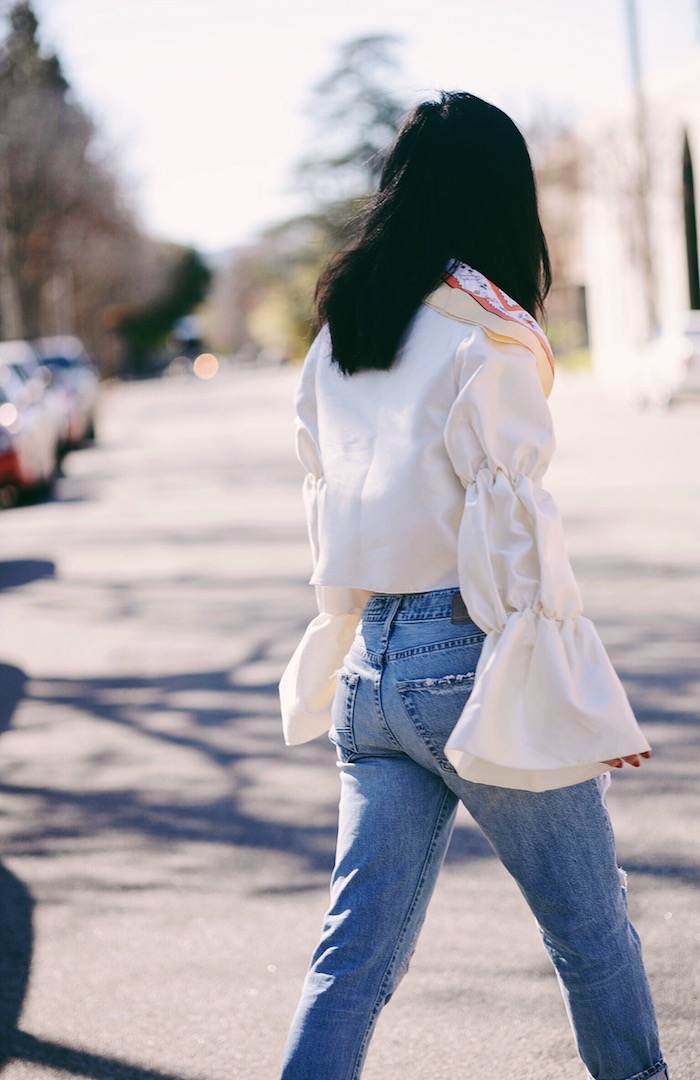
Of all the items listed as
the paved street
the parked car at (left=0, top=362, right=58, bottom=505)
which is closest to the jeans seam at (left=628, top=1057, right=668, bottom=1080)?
the paved street

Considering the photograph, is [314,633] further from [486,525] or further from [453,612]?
[486,525]

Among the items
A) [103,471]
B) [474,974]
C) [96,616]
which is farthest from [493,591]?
[103,471]

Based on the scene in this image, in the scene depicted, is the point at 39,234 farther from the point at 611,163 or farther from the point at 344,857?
the point at 344,857

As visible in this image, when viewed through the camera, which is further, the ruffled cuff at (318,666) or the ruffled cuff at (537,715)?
the ruffled cuff at (318,666)

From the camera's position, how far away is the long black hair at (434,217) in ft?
7.50

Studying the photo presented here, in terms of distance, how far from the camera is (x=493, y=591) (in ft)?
6.96

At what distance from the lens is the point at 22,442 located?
1585cm

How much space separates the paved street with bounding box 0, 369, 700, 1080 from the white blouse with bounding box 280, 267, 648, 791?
4.13 feet

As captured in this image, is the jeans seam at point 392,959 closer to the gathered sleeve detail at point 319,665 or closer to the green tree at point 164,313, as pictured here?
the gathered sleeve detail at point 319,665

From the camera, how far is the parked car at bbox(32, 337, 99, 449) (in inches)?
955

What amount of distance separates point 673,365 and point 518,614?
75.1 feet

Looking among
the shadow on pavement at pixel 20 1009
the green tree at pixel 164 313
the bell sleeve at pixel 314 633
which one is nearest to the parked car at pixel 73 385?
the shadow on pavement at pixel 20 1009

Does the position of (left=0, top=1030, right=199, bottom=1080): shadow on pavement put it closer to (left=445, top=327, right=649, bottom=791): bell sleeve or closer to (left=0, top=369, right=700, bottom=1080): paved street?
(left=0, top=369, right=700, bottom=1080): paved street

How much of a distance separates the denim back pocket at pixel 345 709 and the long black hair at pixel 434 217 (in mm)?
531
